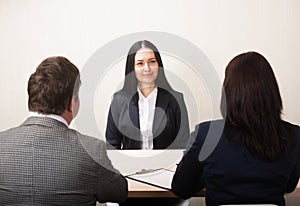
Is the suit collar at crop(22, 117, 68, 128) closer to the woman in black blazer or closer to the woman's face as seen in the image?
the woman in black blazer

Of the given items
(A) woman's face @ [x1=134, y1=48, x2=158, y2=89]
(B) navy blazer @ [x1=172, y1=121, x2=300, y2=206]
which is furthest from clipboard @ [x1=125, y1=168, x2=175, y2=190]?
(A) woman's face @ [x1=134, y1=48, x2=158, y2=89]

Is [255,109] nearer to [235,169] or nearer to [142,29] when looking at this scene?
[235,169]

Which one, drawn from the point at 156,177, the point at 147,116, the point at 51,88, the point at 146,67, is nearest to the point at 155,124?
the point at 147,116

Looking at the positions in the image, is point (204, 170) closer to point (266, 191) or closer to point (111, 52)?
point (266, 191)

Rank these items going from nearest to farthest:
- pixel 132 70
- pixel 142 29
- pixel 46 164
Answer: pixel 46 164, pixel 132 70, pixel 142 29

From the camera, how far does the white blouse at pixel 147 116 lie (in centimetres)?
246

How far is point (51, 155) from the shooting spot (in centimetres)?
129

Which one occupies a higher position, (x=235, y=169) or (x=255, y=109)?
(x=255, y=109)

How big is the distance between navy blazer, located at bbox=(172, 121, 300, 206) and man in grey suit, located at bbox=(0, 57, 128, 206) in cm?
32

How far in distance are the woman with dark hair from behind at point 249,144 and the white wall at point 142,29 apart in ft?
5.52

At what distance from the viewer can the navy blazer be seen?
130cm

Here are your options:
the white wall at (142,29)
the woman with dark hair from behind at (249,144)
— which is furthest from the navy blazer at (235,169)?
the white wall at (142,29)

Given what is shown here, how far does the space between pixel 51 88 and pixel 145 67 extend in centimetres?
123

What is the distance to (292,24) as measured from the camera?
298cm
